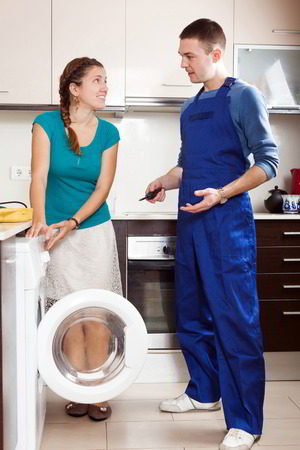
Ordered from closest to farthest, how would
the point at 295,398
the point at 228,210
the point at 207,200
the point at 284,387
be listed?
1. the point at 207,200
2. the point at 228,210
3. the point at 295,398
4. the point at 284,387

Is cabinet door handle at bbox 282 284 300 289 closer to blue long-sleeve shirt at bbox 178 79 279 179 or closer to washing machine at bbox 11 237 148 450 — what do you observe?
blue long-sleeve shirt at bbox 178 79 279 179

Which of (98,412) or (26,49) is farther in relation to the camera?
(26,49)

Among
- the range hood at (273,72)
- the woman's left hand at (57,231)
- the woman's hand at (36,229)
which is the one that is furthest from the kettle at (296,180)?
the woman's hand at (36,229)

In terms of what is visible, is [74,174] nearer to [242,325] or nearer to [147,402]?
[242,325]

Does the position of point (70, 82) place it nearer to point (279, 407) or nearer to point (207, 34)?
point (207, 34)

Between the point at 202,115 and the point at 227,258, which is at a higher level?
the point at 202,115

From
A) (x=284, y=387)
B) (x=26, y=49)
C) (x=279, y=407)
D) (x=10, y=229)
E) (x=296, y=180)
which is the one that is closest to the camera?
(x=10, y=229)

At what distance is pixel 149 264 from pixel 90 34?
4.20ft

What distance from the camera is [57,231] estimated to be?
250 cm

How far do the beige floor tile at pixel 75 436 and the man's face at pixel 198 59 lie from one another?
144 cm

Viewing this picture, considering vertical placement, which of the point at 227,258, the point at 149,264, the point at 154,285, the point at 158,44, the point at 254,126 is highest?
the point at 158,44

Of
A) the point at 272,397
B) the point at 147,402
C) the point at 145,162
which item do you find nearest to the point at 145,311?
the point at 147,402

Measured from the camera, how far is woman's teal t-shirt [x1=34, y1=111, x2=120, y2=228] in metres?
2.51

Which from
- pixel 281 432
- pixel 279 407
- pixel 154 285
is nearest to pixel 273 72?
pixel 154 285
